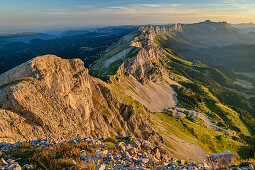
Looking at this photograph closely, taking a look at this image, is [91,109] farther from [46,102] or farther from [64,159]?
[64,159]

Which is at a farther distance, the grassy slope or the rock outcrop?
the grassy slope

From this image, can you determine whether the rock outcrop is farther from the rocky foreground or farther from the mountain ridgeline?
the rocky foreground

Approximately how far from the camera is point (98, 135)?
152 feet

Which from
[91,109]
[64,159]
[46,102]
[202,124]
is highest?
[64,159]

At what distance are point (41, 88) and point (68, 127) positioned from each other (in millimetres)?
10903

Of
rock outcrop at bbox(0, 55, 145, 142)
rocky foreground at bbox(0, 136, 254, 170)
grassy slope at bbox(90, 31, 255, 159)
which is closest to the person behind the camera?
rocky foreground at bbox(0, 136, 254, 170)

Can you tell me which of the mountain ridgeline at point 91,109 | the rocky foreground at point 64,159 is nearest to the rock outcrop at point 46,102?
the mountain ridgeline at point 91,109

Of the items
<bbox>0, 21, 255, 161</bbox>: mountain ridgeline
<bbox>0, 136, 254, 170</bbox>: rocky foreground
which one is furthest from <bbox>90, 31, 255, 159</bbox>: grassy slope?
<bbox>0, 136, 254, 170</bbox>: rocky foreground

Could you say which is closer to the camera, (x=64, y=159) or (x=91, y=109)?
(x=64, y=159)

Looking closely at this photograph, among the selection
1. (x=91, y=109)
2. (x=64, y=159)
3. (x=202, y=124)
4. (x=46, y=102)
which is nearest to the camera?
(x=64, y=159)

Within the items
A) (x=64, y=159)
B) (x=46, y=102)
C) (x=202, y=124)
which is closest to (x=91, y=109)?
(x=46, y=102)

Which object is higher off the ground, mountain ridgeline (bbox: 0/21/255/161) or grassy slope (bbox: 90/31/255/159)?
mountain ridgeline (bbox: 0/21/255/161)

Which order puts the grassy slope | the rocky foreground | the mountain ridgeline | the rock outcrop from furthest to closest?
the grassy slope → the mountain ridgeline → the rock outcrop → the rocky foreground

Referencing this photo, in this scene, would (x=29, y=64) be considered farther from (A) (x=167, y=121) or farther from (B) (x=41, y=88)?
(A) (x=167, y=121)
